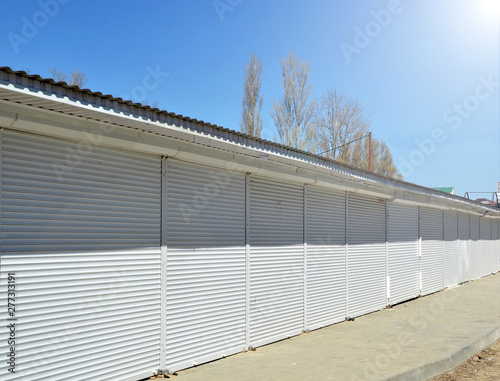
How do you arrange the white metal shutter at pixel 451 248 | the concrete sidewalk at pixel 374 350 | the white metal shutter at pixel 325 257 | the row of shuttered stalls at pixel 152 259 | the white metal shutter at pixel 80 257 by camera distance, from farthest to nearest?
the white metal shutter at pixel 451 248, the white metal shutter at pixel 325 257, the concrete sidewalk at pixel 374 350, the row of shuttered stalls at pixel 152 259, the white metal shutter at pixel 80 257

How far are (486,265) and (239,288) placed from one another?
21.2 metres

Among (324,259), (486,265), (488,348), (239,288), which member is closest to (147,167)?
(239,288)

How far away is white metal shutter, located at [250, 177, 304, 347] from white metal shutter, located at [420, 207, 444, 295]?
26.8ft

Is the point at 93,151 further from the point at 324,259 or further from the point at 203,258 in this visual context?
the point at 324,259

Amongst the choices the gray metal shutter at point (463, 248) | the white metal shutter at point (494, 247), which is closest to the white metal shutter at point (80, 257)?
the gray metal shutter at point (463, 248)

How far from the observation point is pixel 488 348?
8.98 m

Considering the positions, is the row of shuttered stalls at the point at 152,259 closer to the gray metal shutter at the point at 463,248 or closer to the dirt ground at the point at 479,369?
the dirt ground at the point at 479,369

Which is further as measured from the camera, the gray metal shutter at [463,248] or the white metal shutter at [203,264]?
the gray metal shutter at [463,248]

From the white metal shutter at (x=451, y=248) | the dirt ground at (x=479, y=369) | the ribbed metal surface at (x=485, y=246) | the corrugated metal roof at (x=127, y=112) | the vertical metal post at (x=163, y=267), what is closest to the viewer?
the corrugated metal roof at (x=127, y=112)

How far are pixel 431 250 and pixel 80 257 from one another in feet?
46.8

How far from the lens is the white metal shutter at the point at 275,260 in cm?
817

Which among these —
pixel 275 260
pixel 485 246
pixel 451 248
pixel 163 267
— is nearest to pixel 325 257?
pixel 275 260

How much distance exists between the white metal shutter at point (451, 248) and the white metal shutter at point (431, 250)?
0.59m

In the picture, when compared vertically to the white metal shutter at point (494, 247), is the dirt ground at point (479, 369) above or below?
below
